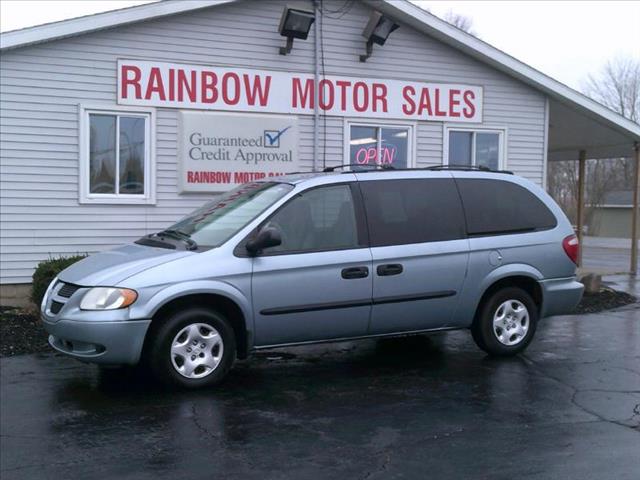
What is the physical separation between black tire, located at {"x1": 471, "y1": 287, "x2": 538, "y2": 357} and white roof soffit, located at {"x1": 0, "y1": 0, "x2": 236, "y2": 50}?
6244 millimetres

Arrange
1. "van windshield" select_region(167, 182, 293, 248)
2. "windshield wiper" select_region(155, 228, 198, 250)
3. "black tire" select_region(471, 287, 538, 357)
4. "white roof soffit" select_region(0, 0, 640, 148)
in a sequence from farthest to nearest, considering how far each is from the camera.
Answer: "white roof soffit" select_region(0, 0, 640, 148) < "black tire" select_region(471, 287, 538, 357) < "van windshield" select_region(167, 182, 293, 248) < "windshield wiper" select_region(155, 228, 198, 250)

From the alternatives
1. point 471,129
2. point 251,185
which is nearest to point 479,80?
point 471,129

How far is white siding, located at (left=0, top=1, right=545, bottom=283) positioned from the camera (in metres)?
10.8

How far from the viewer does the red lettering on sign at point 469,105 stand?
13.6 m

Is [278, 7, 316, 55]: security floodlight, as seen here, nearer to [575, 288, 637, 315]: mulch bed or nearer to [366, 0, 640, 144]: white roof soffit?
[366, 0, 640, 144]: white roof soffit

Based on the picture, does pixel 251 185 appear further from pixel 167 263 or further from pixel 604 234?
pixel 604 234

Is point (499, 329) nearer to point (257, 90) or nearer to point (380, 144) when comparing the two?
point (380, 144)

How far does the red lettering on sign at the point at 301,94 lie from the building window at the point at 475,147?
8.28 ft

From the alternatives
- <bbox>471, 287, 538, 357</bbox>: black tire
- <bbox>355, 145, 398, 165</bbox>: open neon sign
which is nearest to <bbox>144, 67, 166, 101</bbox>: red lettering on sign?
<bbox>355, 145, 398, 165</bbox>: open neon sign

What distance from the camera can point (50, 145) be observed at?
10984 millimetres

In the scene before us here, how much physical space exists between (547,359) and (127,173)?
6.39 metres

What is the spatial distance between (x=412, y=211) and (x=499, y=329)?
149 cm

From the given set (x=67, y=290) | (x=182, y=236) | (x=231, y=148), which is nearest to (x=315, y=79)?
(x=231, y=148)

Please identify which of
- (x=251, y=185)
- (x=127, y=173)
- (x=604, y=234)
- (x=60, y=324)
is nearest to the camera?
(x=60, y=324)
